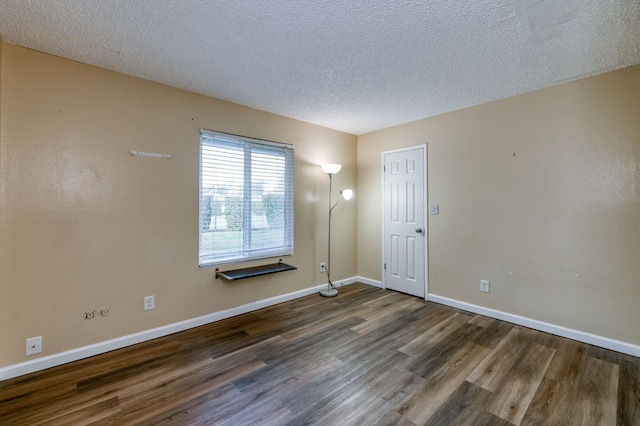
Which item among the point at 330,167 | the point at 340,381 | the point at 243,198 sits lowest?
the point at 340,381

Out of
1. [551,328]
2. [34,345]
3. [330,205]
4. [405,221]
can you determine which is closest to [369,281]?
[405,221]

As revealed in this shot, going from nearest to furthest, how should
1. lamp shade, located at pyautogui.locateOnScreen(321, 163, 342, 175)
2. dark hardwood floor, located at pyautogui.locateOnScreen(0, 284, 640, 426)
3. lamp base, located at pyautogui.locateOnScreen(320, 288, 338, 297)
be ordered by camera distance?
dark hardwood floor, located at pyautogui.locateOnScreen(0, 284, 640, 426), lamp shade, located at pyautogui.locateOnScreen(321, 163, 342, 175), lamp base, located at pyautogui.locateOnScreen(320, 288, 338, 297)

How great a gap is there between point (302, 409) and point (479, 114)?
351cm

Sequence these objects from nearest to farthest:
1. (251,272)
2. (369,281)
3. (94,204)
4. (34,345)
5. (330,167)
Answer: (34,345) < (94,204) < (251,272) < (330,167) < (369,281)

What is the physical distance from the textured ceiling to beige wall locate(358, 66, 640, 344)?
33 cm

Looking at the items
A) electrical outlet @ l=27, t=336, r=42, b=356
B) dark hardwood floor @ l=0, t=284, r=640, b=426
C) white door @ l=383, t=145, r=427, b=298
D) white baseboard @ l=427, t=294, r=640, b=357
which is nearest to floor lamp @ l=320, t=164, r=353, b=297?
white door @ l=383, t=145, r=427, b=298

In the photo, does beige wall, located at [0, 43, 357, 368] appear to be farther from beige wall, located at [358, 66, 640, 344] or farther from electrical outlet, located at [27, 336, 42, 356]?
beige wall, located at [358, 66, 640, 344]

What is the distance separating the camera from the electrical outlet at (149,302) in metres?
2.66

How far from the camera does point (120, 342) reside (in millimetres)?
2514

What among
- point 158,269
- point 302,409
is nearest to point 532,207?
point 302,409

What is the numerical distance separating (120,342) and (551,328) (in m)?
4.17

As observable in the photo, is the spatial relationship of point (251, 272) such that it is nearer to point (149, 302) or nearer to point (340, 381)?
point (149, 302)

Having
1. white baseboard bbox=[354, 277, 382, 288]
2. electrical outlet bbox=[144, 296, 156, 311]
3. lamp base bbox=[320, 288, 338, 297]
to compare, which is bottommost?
lamp base bbox=[320, 288, 338, 297]

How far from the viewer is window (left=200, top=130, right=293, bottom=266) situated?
3.08 m
